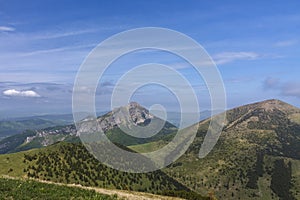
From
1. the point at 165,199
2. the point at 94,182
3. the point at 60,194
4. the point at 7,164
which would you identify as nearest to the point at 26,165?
the point at 7,164

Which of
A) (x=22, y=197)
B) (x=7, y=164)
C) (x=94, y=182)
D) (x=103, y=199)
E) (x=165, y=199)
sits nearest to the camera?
(x=22, y=197)

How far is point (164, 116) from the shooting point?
57344mm

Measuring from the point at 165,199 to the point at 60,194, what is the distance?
2550 centimetres

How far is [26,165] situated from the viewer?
17275 cm

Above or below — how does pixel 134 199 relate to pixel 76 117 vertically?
below

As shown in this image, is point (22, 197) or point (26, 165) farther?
point (26, 165)

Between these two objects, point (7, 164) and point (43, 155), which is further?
point (43, 155)

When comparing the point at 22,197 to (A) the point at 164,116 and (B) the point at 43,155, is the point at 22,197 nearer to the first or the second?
(A) the point at 164,116

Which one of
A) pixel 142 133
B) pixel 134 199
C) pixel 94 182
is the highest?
pixel 142 133

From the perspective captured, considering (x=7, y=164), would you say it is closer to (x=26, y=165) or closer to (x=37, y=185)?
(x=26, y=165)

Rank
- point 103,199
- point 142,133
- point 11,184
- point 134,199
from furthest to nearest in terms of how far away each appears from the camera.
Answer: point 142,133
point 134,199
point 11,184
point 103,199

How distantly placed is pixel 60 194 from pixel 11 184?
7930 mm

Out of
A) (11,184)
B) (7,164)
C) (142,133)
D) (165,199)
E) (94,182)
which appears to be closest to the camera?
(11,184)

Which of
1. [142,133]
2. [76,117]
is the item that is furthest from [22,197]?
[142,133]
